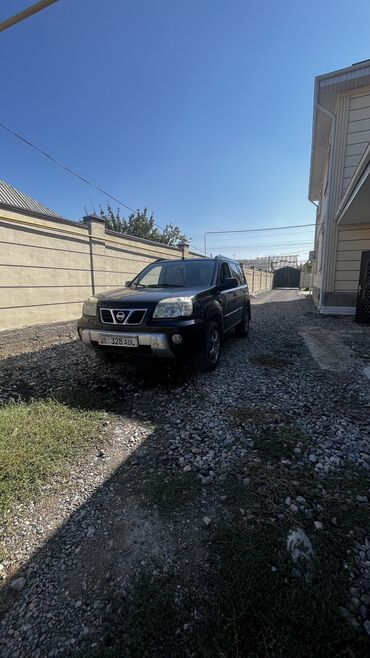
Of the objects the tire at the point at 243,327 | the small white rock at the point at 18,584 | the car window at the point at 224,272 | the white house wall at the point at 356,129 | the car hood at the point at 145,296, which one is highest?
the white house wall at the point at 356,129

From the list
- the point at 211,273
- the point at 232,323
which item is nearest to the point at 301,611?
the point at 211,273

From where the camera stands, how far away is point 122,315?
340cm

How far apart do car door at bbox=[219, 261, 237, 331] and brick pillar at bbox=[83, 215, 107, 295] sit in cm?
508

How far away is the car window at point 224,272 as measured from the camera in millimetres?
4684

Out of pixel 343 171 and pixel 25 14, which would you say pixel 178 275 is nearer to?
pixel 25 14

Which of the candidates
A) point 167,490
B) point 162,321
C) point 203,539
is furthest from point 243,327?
point 203,539

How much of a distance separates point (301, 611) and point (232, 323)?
415 cm

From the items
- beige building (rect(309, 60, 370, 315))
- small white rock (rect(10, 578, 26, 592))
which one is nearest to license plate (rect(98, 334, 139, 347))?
small white rock (rect(10, 578, 26, 592))

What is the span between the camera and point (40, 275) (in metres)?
7.19

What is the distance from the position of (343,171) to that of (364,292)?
4.04 m

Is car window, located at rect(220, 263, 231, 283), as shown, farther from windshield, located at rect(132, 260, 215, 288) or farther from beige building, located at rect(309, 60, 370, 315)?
beige building, located at rect(309, 60, 370, 315)

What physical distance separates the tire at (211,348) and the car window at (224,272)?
3.16 ft

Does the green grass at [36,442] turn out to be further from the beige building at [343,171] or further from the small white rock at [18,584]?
the beige building at [343,171]

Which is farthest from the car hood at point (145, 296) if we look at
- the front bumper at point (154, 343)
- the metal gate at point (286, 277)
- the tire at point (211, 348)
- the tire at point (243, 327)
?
the metal gate at point (286, 277)
